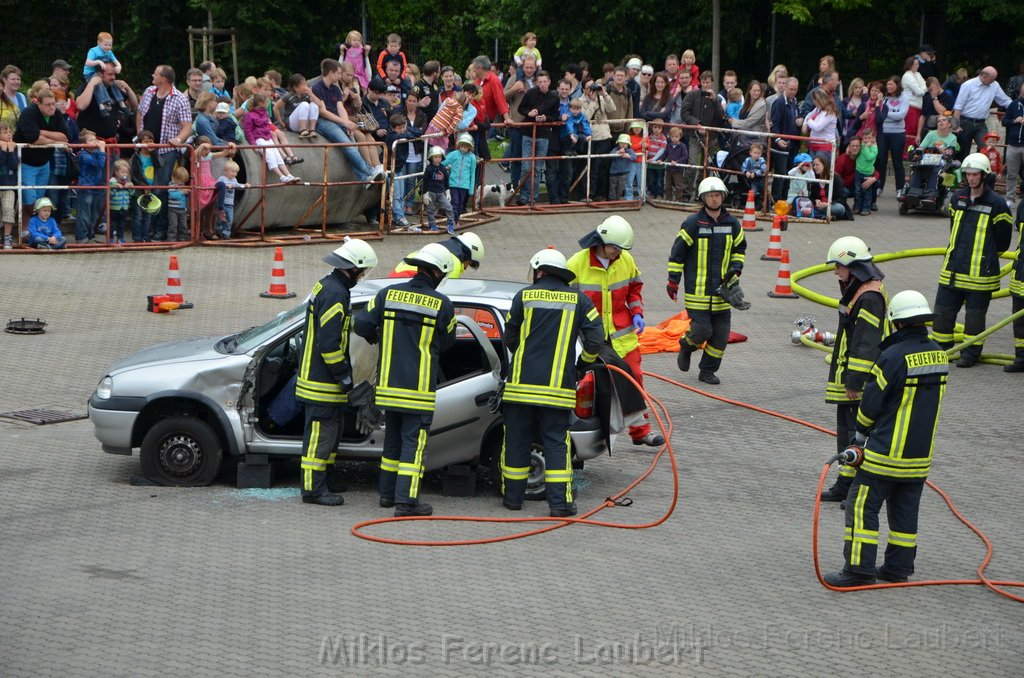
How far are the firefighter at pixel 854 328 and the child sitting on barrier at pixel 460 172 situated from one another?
10.3 metres

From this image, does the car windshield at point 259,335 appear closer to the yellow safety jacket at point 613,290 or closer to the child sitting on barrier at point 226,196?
the yellow safety jacket at point 613,290

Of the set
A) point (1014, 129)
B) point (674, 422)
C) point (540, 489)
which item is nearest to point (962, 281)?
point (674, 422)

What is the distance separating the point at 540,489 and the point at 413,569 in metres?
1.70

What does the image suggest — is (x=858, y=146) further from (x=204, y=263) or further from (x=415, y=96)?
(x=204, y=263)

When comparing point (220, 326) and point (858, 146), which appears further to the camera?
point (858, 146)

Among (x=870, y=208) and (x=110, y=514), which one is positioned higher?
(x=870, y=208)

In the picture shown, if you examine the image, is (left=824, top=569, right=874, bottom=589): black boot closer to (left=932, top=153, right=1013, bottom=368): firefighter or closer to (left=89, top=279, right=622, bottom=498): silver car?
(left=89, top=279, right=622, bottom=498): silver car

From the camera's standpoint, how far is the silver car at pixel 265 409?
945 centimetres

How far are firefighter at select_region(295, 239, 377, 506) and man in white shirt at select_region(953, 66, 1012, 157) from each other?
16.0 meters

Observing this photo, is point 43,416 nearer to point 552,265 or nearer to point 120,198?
point 552,265

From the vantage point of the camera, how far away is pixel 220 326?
1448cm

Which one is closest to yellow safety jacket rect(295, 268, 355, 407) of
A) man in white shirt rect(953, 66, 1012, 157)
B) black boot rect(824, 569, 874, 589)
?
black boot rect(824, 569, 874, 589)

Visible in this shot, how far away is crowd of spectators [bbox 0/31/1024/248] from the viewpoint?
17.7 meters

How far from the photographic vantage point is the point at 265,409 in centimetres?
965
